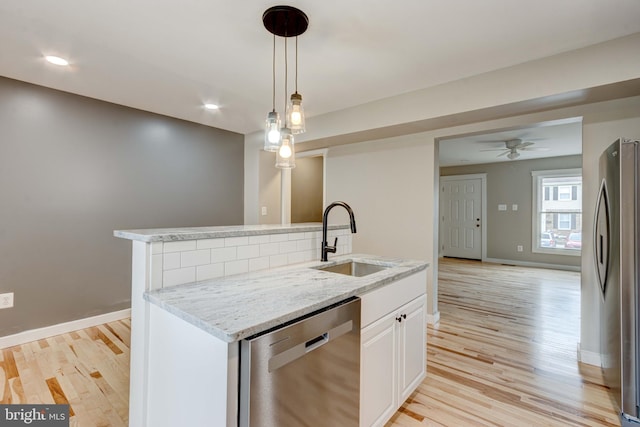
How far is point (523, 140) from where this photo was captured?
5.02 meters

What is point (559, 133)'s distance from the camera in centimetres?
454

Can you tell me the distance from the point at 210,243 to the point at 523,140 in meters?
5.37

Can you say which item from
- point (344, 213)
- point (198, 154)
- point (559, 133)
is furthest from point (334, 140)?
point (559, 133)

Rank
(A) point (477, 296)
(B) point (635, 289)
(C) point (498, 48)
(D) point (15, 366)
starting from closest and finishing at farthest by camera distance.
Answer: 1. (B) point (635, 289)
2. (C) point (498, 48)
3. (D) point (15, 366)
4. (A) point (477, 296)

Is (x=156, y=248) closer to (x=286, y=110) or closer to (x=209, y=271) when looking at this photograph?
(x=209, y=271)

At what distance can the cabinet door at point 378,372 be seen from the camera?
151 centimetres

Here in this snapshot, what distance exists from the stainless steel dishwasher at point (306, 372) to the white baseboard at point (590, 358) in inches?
89.1

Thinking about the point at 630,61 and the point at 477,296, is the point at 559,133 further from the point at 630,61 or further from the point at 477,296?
the point at 630,61

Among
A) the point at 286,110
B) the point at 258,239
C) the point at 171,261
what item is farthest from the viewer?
the point at 286,110

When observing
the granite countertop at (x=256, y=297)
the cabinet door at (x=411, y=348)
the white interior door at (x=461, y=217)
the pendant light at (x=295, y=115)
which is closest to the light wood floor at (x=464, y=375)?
the cabinet door at (x=411, y=348)

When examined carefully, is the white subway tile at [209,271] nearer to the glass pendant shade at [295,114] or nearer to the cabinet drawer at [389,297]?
the cabinet drawer at [389,297]

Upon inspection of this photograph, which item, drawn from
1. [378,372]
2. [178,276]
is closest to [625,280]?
[378,372]

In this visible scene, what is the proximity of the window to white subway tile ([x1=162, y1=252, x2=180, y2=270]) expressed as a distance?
7315mm

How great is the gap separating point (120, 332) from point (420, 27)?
3649 mm
